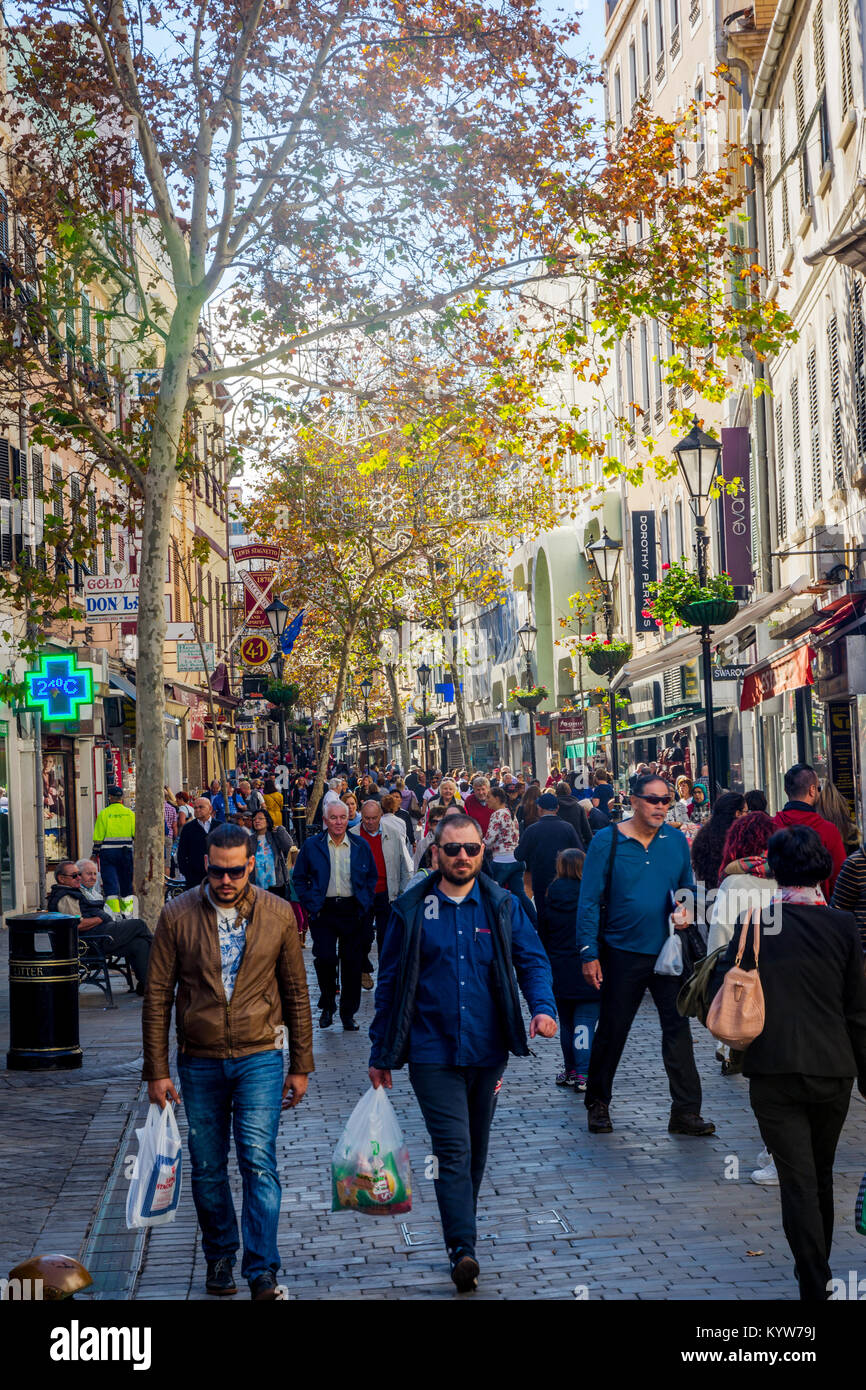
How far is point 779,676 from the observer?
22047 mm

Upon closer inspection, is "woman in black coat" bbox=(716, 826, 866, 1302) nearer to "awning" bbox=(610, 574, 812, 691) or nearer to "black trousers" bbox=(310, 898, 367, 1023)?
"black trousers" bbox=(310, 898, 367, 1023)

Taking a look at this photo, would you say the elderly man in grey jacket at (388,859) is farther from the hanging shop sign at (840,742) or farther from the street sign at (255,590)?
the street sign at (255,590)

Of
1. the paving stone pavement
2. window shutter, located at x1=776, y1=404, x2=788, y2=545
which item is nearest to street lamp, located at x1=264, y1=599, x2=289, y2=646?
window shutter, located at x1=776, y1=404, x2=788, y2=545

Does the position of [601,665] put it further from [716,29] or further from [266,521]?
[716,29]

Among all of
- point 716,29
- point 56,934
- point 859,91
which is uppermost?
point 716,29

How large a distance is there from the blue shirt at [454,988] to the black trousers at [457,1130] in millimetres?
70

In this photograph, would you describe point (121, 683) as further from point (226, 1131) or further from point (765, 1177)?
point (226, 1131)

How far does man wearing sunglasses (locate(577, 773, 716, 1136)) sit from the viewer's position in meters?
9.54

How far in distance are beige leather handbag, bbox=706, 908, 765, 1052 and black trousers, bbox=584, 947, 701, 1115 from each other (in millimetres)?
3708

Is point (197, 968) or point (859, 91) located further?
point (859, 91)

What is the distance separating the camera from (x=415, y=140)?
15.6 metres

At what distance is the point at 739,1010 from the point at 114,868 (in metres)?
18.3
